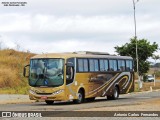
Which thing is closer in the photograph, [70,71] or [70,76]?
[70,71]

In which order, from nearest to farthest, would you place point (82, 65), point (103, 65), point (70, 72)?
point (70, 72), point (82, 65), point (103, 65)

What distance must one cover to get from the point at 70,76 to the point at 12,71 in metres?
27.4

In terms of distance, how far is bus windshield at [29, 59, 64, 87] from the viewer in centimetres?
3078

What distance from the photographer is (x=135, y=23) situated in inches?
2280

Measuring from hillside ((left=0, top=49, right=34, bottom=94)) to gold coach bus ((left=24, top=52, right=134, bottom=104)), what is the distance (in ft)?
38.8

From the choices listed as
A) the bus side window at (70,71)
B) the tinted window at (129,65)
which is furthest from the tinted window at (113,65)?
the bus side window at (70,71)

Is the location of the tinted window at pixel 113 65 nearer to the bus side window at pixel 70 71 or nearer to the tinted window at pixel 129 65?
the tinted window at pixel 129 65

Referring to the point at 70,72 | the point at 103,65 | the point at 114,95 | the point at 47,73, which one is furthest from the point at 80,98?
the point at 114,95

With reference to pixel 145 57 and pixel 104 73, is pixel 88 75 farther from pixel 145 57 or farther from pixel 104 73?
pixel 145 57

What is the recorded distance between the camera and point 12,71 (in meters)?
57.8

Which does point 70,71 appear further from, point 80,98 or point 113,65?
point 113,65

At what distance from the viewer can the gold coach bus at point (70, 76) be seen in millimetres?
30766

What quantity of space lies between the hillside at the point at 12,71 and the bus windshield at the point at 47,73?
569 inches

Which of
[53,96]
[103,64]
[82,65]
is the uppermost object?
[103,64]
